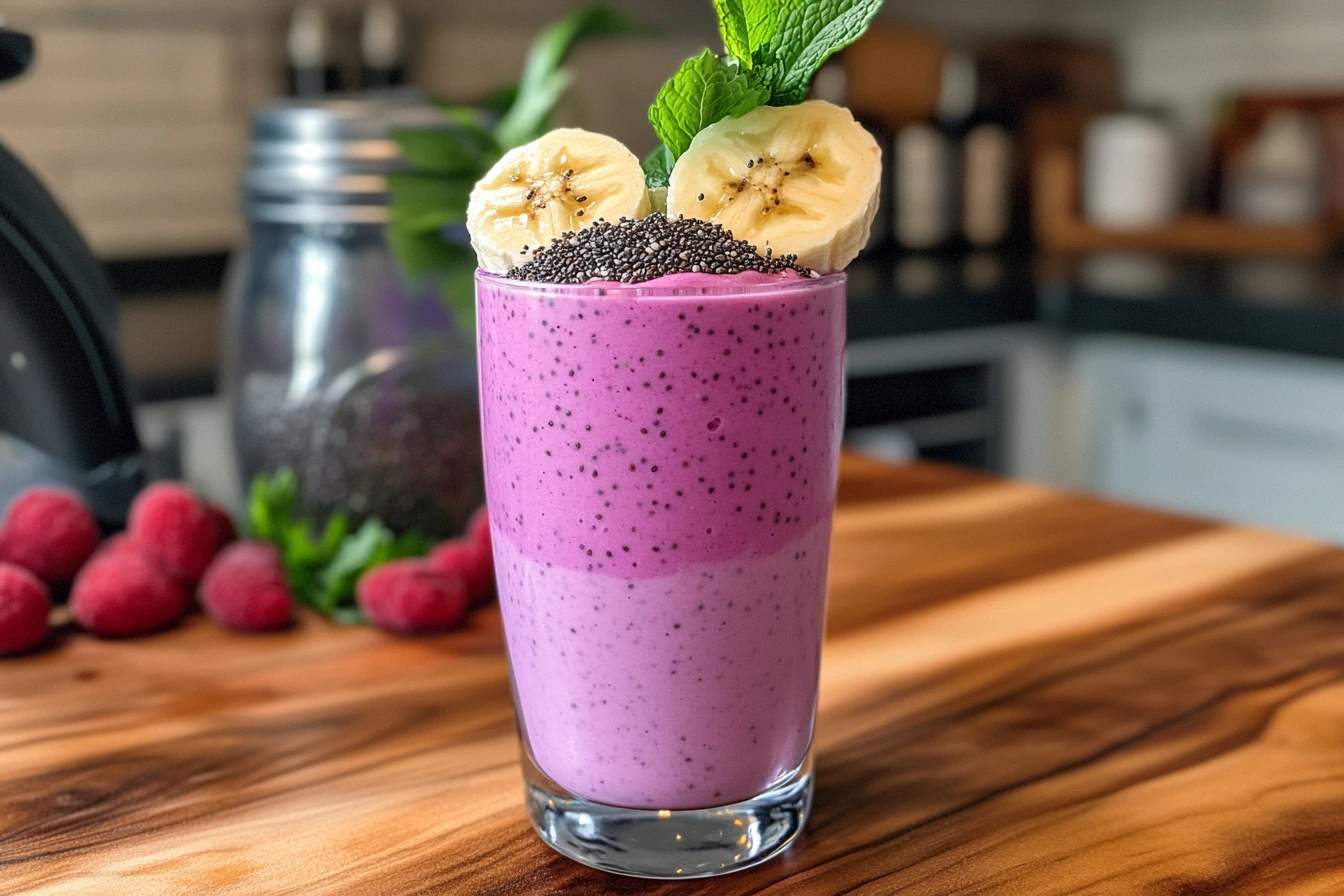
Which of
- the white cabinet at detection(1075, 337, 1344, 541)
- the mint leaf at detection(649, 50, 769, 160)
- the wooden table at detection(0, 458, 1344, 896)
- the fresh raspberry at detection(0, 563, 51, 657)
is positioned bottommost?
the white cabinet at detection(1075, 337, 1344, 541)

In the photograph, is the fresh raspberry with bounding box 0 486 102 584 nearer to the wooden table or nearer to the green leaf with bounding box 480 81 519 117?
the wooden table

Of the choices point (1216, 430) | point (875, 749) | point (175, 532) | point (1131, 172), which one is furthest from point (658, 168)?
point (1131, 172)

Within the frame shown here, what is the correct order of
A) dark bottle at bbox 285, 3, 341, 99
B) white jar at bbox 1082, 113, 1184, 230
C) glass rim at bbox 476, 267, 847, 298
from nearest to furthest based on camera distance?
1. glass rim at bbox 476, 267, 847, 298
2. dark bottle at bbox 285, 3, 341, 99
3. white jar at bbox 1082, 113, 1184, 230

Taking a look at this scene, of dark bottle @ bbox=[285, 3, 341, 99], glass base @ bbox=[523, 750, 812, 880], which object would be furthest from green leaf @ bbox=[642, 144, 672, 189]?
dark bottle @ bbox=[285, 3, 341, 99]

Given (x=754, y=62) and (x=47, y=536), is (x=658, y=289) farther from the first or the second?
(x=47, y=536)

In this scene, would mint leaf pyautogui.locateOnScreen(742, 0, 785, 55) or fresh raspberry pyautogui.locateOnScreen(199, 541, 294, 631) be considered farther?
fresh raspberry pyautogui.locateOnScreen(199, 541, 294, 631)

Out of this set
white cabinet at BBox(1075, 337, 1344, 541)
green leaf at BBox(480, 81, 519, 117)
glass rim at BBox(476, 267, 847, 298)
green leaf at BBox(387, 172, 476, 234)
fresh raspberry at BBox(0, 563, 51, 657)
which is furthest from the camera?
white cabinet at BBox(1075, 337, 1344, 541)

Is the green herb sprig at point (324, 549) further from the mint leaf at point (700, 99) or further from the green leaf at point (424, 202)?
the mint leaf at point (700, 99)

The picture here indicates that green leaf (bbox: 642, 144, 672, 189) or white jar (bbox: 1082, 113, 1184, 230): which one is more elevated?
green leaf (bbox: 642, 144, 672, 189)

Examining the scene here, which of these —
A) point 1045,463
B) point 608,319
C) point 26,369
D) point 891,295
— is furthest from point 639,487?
point 1045,463
